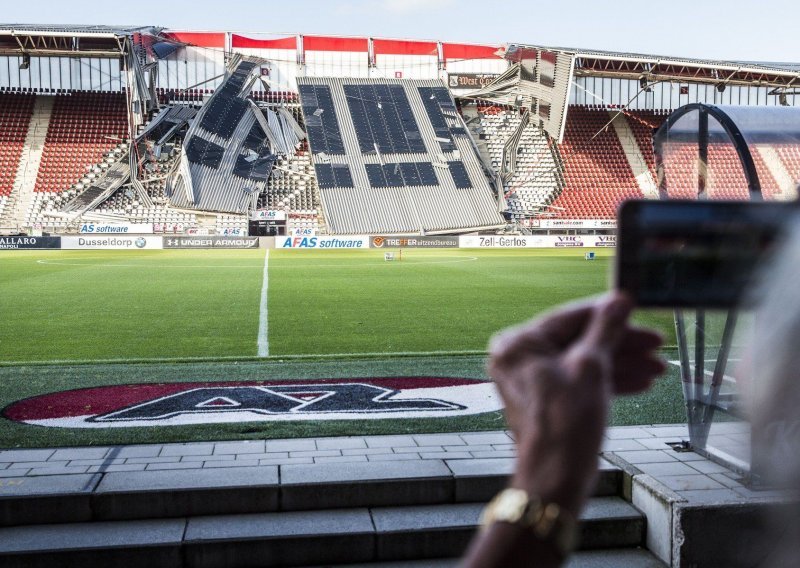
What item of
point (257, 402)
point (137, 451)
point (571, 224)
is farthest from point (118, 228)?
point (137, 451)

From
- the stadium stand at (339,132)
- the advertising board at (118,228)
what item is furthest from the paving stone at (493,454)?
the stadium stand at (339,132)

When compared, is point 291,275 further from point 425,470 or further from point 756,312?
point 756,312

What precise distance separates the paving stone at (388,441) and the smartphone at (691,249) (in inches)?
177

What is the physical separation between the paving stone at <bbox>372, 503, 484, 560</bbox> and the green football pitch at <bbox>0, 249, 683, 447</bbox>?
1573 millimetres

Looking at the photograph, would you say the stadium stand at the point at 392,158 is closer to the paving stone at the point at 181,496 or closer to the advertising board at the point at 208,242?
the advertising board at the point at 208,242

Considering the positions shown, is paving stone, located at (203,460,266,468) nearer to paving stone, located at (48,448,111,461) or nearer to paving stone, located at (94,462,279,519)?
paving stone, located at (94,462,279,519)

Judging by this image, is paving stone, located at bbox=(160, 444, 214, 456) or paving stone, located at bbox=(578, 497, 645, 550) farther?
paving stone, located at bbox=(160, 444, 214, 456)

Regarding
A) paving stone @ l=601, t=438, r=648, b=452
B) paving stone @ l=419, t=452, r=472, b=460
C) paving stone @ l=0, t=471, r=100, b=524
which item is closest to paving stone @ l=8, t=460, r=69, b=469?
paving stone @ l=0, t=471, r=100, b=524

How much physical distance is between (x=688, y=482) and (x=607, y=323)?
420 cm

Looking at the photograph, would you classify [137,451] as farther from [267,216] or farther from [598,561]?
[267,216]

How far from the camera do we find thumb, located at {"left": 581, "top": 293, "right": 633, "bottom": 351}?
3.84ft

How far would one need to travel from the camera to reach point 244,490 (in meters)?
4.80

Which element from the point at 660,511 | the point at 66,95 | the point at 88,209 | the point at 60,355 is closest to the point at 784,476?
the point at 660,511

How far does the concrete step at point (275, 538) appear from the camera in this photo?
4.36 meters
